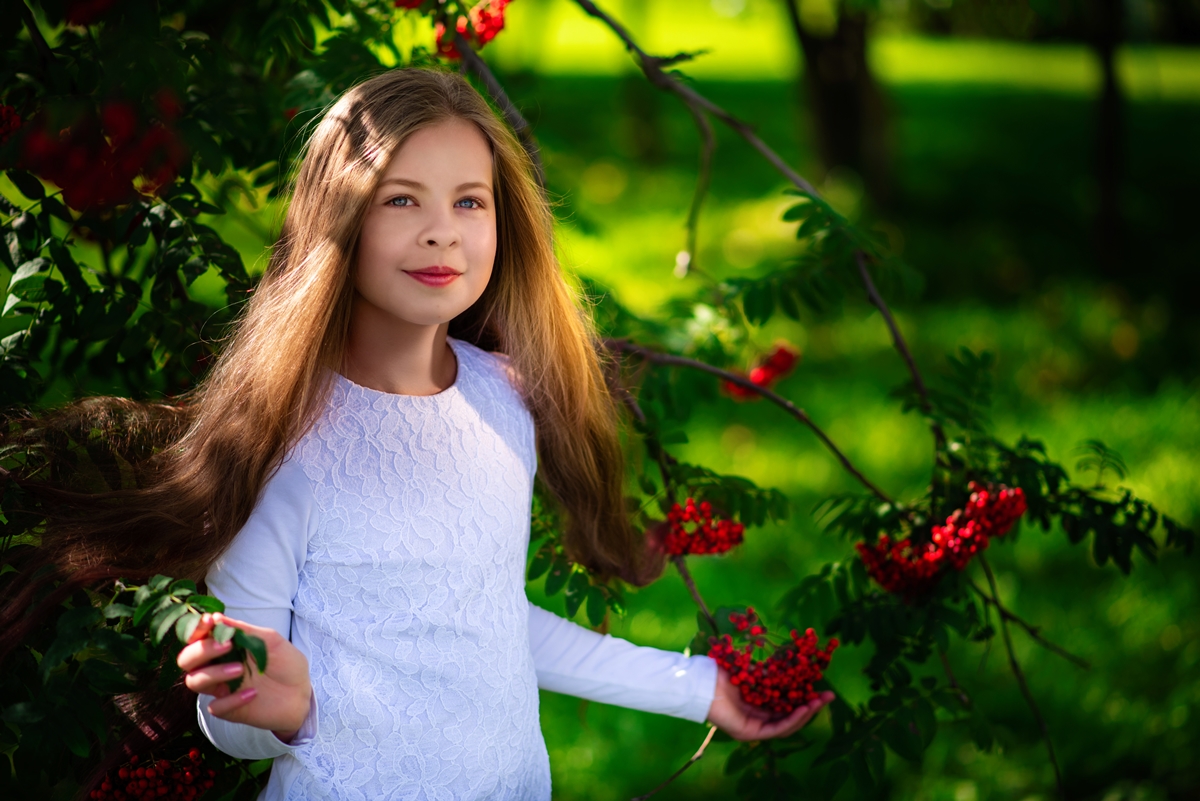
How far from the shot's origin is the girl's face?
1.50 m

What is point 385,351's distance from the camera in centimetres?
164

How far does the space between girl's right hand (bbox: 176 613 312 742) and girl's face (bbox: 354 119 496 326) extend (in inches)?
20.0

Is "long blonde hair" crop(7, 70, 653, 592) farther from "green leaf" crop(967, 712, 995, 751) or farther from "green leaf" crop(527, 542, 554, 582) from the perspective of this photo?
"green leaf" crop(967, 712, 995, 751)

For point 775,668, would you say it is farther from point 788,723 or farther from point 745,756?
point 745,756

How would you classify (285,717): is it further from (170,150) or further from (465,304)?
(170,150)

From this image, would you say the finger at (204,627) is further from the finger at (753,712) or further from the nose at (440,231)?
the finger at (753,712)

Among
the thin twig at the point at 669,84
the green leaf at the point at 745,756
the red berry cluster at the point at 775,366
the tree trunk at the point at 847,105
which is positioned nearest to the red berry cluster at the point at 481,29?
the thin twig at the point at 669,84

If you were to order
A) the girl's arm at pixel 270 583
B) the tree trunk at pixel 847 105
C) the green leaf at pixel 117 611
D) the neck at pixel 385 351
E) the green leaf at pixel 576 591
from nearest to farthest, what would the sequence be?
the green leaf at pixel 117 611, the girl's arm at pixel 270 583, the neck at pixel 385 351, the green leaf at pixel 576 591, the tree trunk at pixel 847 105

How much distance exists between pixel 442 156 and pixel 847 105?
6.92 m

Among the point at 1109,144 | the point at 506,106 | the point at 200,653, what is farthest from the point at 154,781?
the point at 1109,144

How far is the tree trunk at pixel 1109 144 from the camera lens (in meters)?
6.41

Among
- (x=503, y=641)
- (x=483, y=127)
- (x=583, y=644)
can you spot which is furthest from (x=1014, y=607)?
(x=483, y=127)

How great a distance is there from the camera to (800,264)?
2.30 m

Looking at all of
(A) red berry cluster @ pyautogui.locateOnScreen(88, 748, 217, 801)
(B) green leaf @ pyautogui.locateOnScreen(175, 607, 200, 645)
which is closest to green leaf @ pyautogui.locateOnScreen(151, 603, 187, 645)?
(B) green leaf @ pyautogui.locateOnScreen(175, 607, 200, 645)
